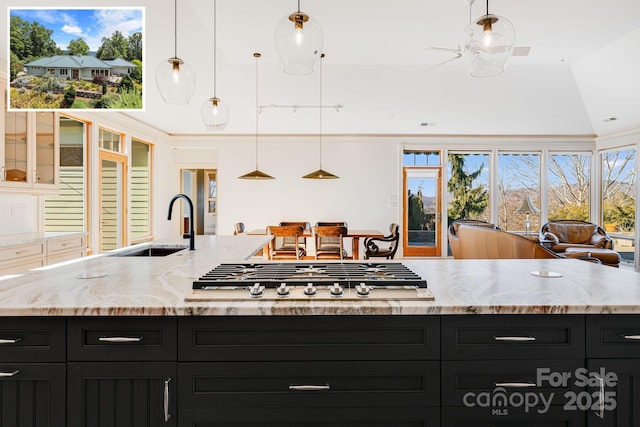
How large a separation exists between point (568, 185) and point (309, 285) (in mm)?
8518

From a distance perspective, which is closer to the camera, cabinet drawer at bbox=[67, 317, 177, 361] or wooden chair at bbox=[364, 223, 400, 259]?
cabinet drawer at bbox=[67, 317, 177, 361]

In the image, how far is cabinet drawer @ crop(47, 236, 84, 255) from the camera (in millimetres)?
3750

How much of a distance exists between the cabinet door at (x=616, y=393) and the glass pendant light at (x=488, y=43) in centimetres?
162

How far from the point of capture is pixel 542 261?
2.25 meters

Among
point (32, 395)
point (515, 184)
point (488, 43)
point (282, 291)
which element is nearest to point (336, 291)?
point (282, 291)

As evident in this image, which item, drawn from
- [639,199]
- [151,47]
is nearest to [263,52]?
[151,47]

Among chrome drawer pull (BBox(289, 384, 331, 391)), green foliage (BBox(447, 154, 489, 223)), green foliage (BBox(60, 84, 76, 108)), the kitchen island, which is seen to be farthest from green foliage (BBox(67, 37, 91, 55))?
green foliage (BBox(447, 154, 489, 223))

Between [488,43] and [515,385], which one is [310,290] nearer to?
[515,385]

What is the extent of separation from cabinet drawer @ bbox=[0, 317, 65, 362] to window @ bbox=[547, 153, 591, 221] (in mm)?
8821

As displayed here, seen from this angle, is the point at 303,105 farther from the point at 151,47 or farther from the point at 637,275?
the point at 637,275

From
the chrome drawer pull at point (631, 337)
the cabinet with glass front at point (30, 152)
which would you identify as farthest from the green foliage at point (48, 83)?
the chrome drawer pull at point (631, 337)

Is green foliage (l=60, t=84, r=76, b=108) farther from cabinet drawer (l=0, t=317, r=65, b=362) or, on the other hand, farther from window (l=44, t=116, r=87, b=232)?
window (l=44, t=116, r=87, b=232)

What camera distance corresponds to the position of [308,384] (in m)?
1.27

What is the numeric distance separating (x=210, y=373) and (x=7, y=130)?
372 centimetres
